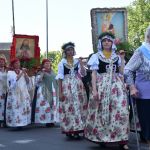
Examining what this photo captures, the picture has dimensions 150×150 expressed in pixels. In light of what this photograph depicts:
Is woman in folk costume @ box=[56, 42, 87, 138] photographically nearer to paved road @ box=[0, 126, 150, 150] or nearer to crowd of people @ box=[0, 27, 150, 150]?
crowd of people @ box=[0, 27, 150, 150]

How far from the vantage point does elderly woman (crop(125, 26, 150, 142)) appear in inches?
240

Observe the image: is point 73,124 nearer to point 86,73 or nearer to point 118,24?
point 86,73

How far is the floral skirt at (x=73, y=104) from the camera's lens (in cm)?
861

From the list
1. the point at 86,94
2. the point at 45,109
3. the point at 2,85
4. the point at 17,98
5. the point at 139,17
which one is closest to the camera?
the point at 86,94

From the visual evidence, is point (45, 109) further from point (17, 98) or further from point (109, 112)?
point (109, 112)

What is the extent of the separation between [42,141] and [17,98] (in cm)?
262

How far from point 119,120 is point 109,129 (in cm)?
19

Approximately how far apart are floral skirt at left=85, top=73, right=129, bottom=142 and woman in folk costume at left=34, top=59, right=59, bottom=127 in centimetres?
408

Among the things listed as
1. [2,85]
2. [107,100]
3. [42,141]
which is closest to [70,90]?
[42,141]

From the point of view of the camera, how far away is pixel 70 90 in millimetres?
8695

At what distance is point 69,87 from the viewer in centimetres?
870

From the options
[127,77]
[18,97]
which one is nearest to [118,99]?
[127,77]

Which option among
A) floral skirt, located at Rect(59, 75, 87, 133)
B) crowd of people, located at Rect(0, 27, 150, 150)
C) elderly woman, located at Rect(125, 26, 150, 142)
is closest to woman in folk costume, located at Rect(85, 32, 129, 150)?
crowd of people, located at Rect(0, 27, 150, 150)

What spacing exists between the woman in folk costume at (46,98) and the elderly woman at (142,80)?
16.6 ft
